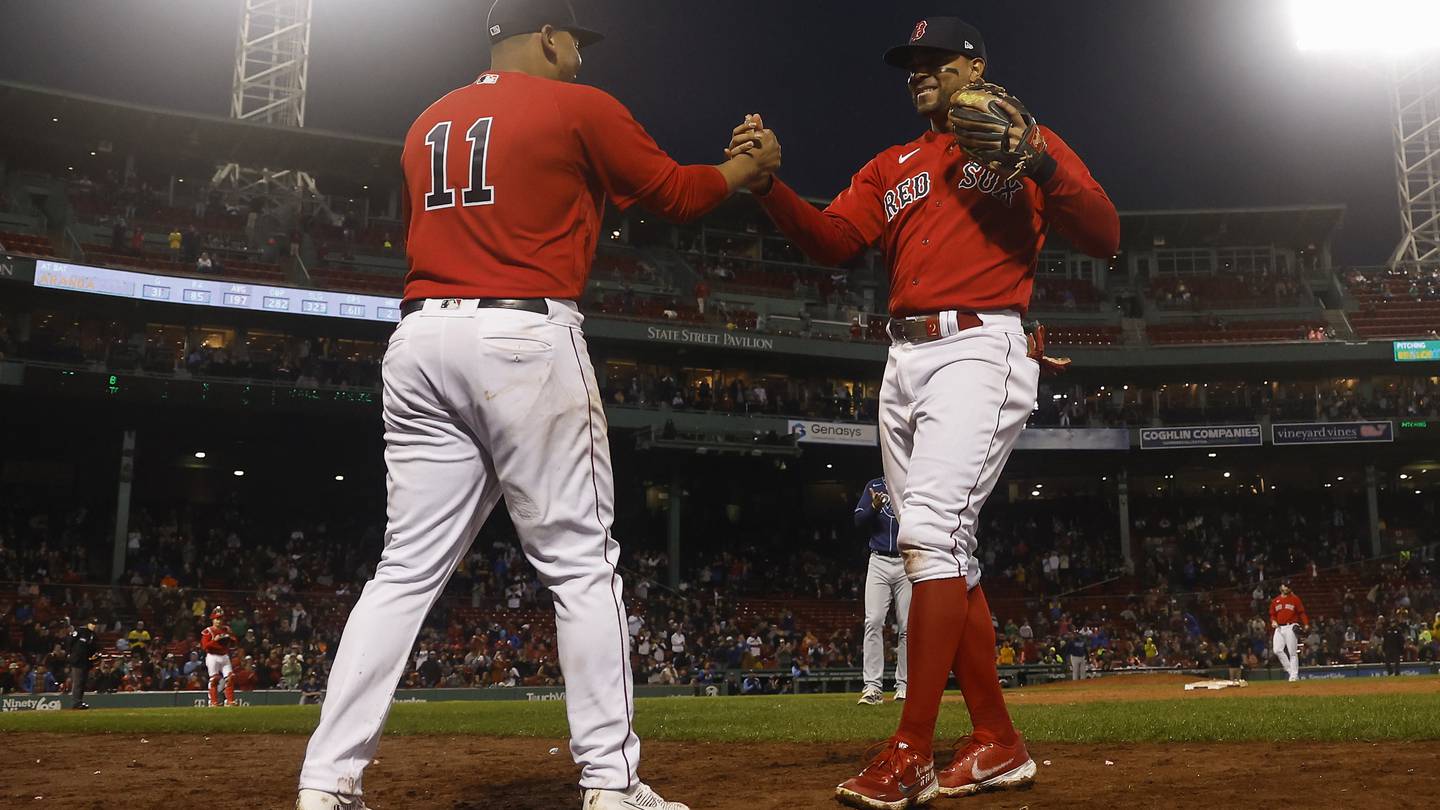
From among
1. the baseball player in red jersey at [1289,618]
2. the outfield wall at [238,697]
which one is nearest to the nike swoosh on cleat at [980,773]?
the outfield wall at [238,697]

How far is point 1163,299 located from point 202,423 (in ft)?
109

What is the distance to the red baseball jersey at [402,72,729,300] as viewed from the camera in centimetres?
336

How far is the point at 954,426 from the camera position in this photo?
12.9ft

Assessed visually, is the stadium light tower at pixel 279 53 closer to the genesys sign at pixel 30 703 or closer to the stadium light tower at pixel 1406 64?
the genesys sign at pixel 30 703

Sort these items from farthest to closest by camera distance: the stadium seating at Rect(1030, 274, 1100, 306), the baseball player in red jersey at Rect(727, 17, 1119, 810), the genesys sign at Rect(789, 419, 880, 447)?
the stadium seating at Rect(1030, 274, 1100, 306), the genesys sign at Rect(789, 419, 880, 447), the baseball player in red jersey at Rect(727, 17, 1119, 810)

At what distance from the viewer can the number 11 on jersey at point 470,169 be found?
133 inches

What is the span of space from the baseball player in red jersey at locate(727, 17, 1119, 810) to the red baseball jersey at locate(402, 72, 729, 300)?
27.9 inches

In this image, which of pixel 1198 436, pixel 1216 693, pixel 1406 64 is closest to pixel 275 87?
pixel 1198 436

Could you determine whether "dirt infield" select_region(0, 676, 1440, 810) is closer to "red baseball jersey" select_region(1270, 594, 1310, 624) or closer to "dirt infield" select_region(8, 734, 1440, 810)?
"dirt infield" select_region(8, 734, 1440, 810)

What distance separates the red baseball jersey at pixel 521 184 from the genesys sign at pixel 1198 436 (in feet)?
111

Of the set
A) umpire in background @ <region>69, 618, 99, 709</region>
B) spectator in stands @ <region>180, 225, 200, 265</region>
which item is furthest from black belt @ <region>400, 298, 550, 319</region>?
spectator in stands @ <region>180, 225, 200, 265</region>

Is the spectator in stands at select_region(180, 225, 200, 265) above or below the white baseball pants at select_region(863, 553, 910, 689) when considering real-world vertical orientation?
above

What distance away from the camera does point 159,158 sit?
3541 cm

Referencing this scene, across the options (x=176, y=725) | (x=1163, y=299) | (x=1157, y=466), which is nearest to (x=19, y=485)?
(x=176, y=725)
